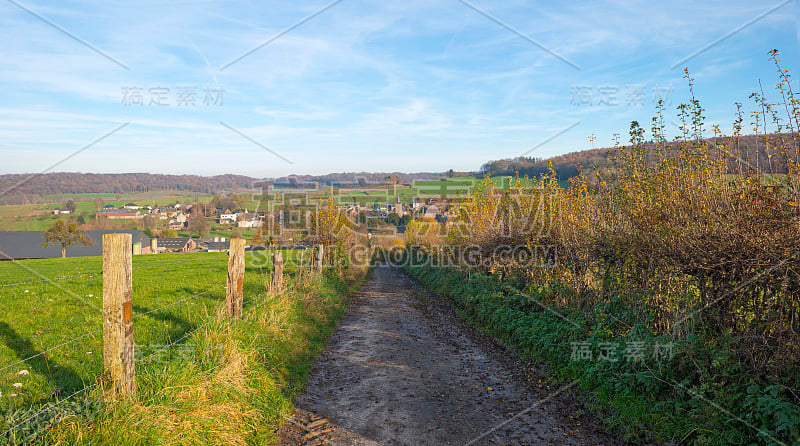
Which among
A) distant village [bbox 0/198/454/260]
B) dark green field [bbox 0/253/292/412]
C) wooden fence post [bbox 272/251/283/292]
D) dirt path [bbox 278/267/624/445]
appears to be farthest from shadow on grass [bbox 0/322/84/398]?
distant village [bbox 0/198/454/260]

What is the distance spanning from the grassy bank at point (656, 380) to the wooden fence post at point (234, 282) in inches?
224

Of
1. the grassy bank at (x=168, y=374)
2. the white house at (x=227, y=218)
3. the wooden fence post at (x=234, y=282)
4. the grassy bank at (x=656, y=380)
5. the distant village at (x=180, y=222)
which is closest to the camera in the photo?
the grassy bank at (x=168, y=374)

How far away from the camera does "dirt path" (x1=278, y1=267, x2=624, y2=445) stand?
5.28 metres

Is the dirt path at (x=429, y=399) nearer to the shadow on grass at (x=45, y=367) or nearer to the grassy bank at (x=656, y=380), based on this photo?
the grassy bank at (x=656, y=380)

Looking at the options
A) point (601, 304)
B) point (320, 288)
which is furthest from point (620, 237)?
point (320, 288)

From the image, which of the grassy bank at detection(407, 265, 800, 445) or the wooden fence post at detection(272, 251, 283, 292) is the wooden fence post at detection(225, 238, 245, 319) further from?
the grassy bank at detection(407, 265, 800, 445)

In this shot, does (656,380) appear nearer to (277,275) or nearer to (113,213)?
(277,275)

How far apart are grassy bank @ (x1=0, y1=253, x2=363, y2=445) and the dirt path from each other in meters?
0.50

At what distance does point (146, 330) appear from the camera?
817 centimetres

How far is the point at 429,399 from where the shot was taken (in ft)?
21.1

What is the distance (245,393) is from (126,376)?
154 cm

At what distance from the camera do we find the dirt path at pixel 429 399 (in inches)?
208

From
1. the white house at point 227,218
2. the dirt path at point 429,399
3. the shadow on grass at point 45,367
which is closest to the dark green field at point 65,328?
the shadow on grass at point 45,367

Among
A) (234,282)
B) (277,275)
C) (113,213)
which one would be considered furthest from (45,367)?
(113,213)
